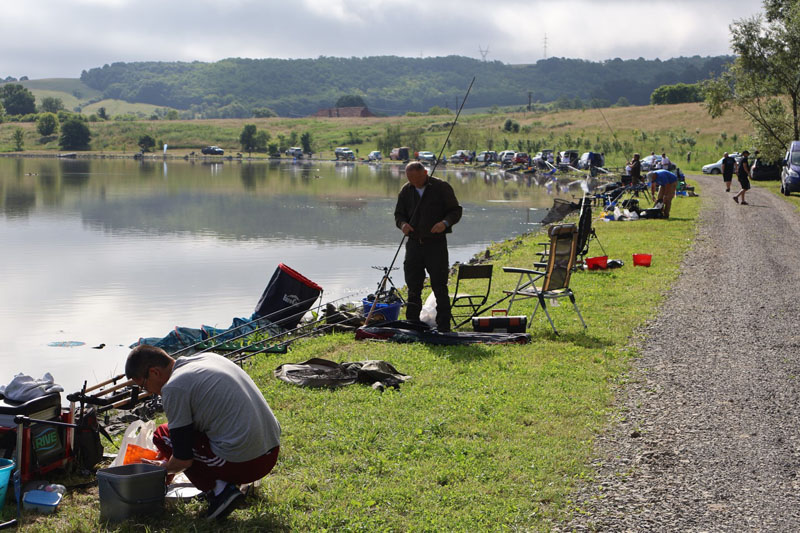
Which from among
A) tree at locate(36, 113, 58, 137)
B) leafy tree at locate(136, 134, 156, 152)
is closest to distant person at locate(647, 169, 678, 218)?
leafy tree at locate(136, 134, 156, 152)

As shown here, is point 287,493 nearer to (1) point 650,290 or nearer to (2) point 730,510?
(2) point 730,510

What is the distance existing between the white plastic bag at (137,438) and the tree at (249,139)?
108 metres

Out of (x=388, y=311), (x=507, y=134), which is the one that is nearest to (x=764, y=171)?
(x=388, y=311)

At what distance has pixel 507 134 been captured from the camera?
100m

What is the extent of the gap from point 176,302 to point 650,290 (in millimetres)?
8106

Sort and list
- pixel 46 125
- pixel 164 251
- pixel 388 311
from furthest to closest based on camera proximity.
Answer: pixel 46 125, pixel 164 251, pixel 388 311

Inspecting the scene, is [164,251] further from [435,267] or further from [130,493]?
[130,493]

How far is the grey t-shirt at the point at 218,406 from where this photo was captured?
4316 millimetres

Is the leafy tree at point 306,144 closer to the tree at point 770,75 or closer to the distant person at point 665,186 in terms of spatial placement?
the tree at point 770,75

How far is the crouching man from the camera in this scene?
4340mm

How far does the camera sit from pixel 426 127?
11644cm

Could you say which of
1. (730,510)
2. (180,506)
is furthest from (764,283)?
(180,506)

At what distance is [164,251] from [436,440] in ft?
54.8

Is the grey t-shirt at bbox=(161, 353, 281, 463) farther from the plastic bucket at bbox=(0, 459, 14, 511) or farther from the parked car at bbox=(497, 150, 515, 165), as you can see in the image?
the parked car at bbox=(497, 150, 515, 165)
